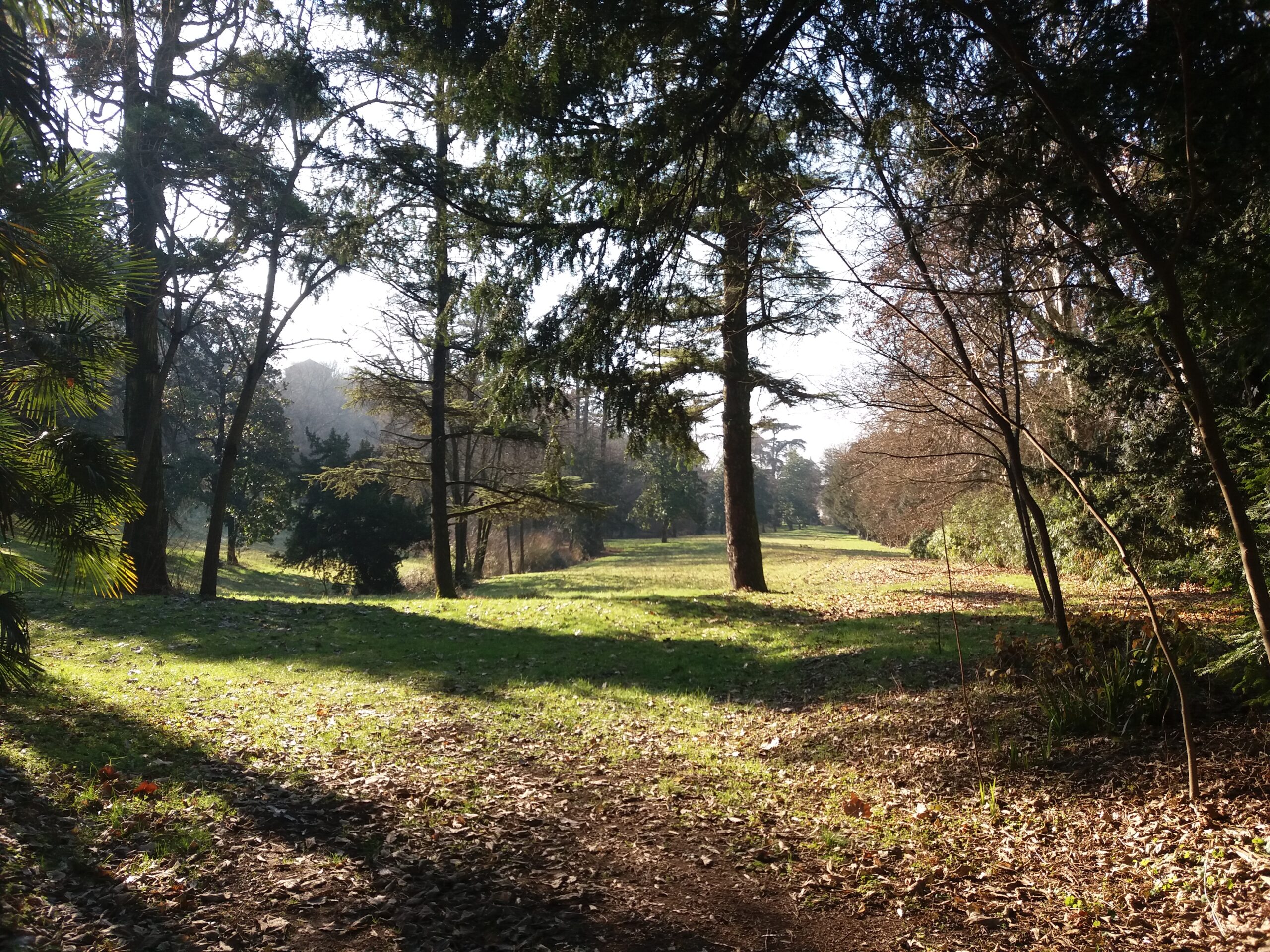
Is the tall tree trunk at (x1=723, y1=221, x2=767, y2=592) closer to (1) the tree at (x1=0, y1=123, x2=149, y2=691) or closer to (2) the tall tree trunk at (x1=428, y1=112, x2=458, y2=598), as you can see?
(2) the tall tree trunk at (x1=428, y1=112, x2=458, y2=598)

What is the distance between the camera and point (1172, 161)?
13.4 ft

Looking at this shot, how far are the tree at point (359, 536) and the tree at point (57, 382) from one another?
2049 cm

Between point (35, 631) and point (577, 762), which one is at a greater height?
point (35, 631)

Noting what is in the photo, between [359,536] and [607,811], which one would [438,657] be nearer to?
[607,811]

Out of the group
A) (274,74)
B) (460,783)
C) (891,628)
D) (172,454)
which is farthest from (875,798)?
(172,454)

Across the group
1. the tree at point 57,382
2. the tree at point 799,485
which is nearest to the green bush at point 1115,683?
the tree at point 57,382

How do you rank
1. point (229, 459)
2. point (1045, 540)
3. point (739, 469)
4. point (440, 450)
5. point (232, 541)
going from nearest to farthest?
point (1045, 540), point (739, 469), point (229, 459), point (440, 450), point (232, 541)

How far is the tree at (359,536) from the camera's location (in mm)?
24297

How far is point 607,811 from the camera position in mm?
4812

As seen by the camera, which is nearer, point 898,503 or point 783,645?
point 783,645

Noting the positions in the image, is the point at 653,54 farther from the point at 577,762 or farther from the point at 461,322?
the point at 461,322

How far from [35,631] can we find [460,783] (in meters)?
7.06

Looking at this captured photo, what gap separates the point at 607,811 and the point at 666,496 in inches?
1485

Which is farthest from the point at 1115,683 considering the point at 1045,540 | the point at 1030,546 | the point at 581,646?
the point at 581,646
